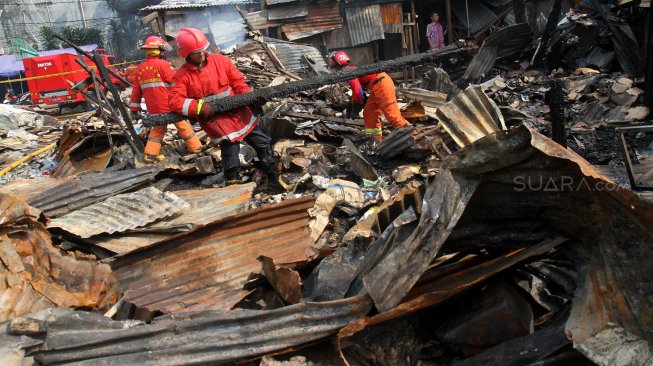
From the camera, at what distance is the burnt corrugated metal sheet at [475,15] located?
53.1 ft

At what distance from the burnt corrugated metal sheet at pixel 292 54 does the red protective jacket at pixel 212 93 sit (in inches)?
324

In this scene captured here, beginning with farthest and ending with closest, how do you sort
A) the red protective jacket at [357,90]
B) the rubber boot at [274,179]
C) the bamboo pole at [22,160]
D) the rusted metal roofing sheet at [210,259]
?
the bamboo pole at [22,160]
the red protective jacket at [357,90]
the rubber boot at [274,179]
the rusted metal roofing sheet at [210,259]

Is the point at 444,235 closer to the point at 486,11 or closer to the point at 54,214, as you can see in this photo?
the point at 54,214

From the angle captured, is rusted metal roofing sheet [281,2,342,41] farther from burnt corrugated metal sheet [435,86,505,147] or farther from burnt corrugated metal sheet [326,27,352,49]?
burnt corrugated metal sheet [435,86,505,147]

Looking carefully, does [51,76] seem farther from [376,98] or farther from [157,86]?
[376,98]

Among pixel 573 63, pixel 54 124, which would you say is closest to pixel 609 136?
pixel 573 63

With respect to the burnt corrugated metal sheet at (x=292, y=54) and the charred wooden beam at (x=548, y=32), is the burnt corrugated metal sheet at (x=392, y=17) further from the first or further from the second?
the charred wooden beam at (x=548, y=32)

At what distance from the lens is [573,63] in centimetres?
1079

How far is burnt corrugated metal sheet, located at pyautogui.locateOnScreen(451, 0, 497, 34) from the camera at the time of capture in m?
16.2

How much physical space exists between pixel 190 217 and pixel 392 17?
1407 cm

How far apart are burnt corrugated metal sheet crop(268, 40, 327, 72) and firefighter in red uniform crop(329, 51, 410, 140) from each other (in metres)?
6.63

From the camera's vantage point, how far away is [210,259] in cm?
312

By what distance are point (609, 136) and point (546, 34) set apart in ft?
17.7

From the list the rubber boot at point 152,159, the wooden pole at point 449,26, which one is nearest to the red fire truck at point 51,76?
the rubber boot at point 152,159
